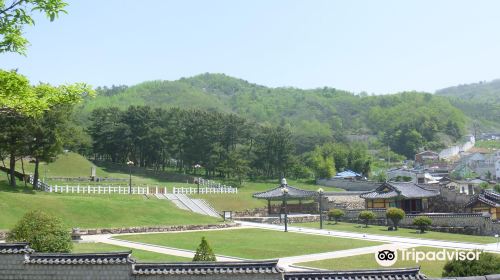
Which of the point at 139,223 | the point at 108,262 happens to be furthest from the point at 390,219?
the point at 108,262

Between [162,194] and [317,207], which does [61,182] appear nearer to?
[162,194]

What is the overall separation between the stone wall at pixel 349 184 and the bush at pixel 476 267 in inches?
2187

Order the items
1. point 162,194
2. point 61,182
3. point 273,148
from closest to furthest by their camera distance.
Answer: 1. point 162,194
2. point 61,182
3. point 273,148

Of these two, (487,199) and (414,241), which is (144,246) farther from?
(487,199)

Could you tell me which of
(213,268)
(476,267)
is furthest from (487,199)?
(213,268)

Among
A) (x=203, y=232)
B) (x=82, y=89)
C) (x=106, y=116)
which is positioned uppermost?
(x=106, y=116)

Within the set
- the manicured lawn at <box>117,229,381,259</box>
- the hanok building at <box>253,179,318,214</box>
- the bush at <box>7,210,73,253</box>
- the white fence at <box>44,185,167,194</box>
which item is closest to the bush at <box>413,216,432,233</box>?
the manicured lawn at <box>117,229,381,259</box>

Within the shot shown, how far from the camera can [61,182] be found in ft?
172

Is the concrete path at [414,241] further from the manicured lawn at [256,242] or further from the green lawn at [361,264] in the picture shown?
the green lawn at [361,264]

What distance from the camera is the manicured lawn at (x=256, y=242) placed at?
2464 centimetres

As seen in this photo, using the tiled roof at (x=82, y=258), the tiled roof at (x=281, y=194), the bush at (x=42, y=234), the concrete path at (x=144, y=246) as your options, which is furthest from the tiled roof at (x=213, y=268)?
the tiled roof at (x=281, y=194)

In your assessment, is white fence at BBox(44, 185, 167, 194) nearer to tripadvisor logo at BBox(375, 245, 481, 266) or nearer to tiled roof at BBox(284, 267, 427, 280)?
tripadvisor logo at BBox(375, 245, 481, 266)

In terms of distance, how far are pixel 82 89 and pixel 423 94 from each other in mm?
191840

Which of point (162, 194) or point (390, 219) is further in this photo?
point (162, 194)
